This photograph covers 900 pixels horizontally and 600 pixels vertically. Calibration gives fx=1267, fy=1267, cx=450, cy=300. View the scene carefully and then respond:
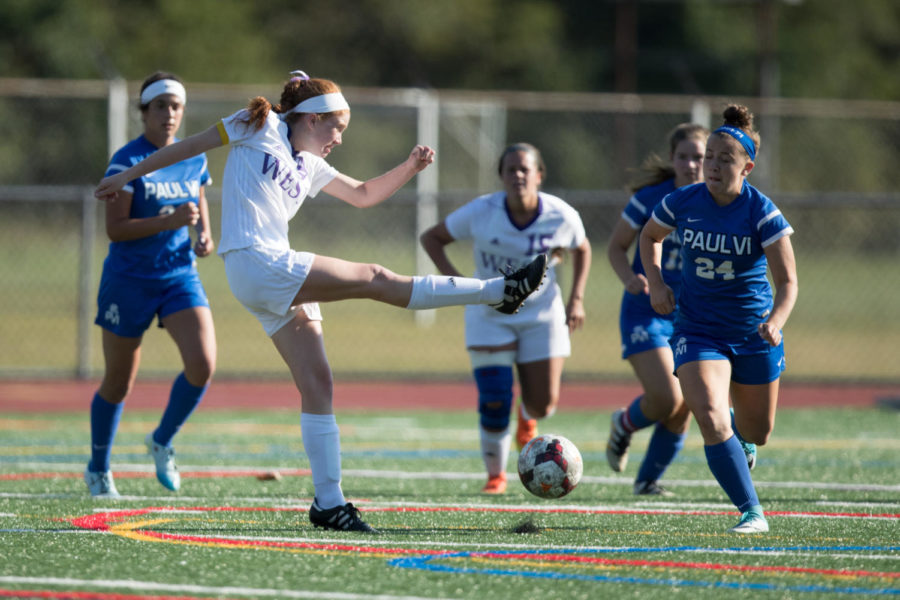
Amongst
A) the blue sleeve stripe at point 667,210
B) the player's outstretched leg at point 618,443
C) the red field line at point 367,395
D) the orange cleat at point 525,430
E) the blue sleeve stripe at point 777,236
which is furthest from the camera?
the red field line at point 367,395

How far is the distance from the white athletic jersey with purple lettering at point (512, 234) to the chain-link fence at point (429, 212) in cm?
532

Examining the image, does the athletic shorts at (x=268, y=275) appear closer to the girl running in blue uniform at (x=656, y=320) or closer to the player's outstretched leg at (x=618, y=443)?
the girl running in blue uniform at (x=656, y=320)

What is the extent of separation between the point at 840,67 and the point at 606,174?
17.1m

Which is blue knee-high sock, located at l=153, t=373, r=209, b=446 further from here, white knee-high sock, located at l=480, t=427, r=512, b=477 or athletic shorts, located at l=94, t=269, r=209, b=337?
white knee-high sock, located at l=480, t=427, r=512, b=477

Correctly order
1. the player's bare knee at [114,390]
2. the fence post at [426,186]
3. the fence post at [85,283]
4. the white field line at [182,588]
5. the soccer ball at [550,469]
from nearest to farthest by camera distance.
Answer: the white field line at [182,588]
the soccer ball at [550,469]
the player's bare knee at [114,390]
the fence post at [85,283]
the fence post at [426,186]

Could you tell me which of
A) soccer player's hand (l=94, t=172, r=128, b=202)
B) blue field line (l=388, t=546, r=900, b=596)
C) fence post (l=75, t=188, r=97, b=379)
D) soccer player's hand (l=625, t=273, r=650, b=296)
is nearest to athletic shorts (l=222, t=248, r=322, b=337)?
soccer player's hand (l=94, t=172, r=128, b=202)

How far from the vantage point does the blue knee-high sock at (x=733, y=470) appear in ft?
18.0

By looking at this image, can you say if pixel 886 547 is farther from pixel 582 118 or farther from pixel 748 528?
pixel 582 118

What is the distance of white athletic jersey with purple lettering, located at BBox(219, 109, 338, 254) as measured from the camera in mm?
5254

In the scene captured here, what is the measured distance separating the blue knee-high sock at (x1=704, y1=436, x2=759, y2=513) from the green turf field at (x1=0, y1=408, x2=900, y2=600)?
19 centimetres

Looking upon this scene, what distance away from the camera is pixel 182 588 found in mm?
4223

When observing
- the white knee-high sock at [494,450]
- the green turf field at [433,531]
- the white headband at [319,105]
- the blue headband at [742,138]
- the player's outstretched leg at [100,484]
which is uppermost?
the white headband at [319,105]

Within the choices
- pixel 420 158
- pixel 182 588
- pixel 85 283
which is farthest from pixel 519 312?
pixel 85 283

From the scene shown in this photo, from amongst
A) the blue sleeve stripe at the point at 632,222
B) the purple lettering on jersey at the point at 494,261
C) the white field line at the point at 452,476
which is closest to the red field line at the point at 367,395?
the white field line at the point at 452,476
